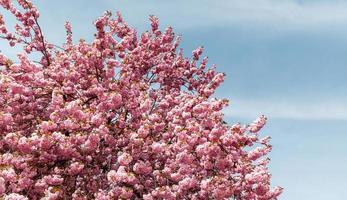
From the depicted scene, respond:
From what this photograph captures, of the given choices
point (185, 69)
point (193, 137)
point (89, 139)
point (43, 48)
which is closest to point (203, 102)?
point (193, 137)

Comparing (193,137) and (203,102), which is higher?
(203,102)

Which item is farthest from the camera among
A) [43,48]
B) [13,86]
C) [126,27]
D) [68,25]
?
[126,27]

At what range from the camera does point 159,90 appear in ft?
59.6

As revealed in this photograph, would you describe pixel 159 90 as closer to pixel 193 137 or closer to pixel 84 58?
pixel 84 58

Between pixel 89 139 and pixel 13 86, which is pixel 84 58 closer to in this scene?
pixel 13 86

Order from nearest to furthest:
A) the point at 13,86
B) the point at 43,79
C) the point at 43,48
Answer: the point at 13,86 → the point at 43,79 → the point at 43,48

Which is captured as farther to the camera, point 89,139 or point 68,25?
point 68,25

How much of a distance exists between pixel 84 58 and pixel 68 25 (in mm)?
6366

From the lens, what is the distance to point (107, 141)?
12531mm

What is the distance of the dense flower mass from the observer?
1124cm

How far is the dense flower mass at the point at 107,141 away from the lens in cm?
1124

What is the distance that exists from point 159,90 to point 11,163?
7.98 metres

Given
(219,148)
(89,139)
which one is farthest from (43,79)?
(219,148)

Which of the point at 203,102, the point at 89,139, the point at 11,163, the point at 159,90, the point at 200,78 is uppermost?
the point at 200,78
